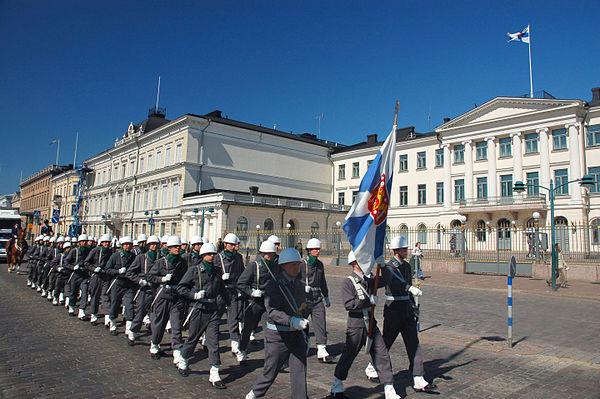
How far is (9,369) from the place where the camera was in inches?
251

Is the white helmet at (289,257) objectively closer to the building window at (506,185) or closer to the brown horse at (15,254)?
the brown horse at (15,254)

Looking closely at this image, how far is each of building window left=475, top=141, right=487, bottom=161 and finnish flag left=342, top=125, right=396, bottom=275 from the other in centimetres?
4395

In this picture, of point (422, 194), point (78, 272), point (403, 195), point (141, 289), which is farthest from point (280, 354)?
point (403, 195)

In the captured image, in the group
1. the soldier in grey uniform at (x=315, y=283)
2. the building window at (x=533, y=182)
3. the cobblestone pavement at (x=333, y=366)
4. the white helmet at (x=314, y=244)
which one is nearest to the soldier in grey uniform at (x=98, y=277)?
the cobblestone pavement at (x=333, y=366)

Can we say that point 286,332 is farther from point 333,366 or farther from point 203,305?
point 333,366

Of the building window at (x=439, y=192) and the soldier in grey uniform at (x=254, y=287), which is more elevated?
the building window at (x=439, y=192)

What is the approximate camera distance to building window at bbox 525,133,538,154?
139ft

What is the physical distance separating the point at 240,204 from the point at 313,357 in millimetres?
36589

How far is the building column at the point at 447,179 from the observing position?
156 feet

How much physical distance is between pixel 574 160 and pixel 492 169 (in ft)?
24.3

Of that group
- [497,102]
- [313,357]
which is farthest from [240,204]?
[313,357]

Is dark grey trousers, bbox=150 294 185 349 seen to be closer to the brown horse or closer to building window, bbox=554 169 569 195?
the brown horse

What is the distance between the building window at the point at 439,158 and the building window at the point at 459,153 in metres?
1.93

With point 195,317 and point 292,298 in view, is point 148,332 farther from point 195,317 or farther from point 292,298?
point 292,298
